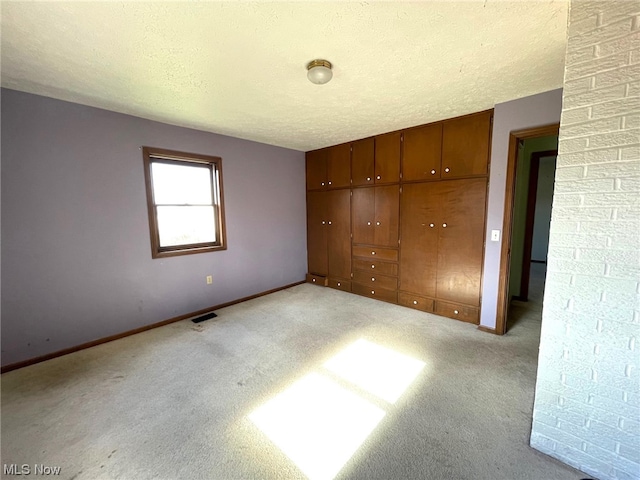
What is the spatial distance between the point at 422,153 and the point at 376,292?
2.05 meters

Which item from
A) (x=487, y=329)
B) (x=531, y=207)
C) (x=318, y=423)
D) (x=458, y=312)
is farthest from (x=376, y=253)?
(x=318, y=423)

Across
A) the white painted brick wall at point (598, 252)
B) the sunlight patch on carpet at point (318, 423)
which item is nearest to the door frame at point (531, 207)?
the white painted brick wall at point (598, 252)

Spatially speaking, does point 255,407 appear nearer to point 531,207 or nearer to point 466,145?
point 466,145

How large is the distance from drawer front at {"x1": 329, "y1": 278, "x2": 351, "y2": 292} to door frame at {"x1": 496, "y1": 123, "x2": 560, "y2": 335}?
81.3 inches

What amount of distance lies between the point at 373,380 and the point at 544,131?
272 cm

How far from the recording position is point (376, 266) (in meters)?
3.69

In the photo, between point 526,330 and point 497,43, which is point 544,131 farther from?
point 526,330

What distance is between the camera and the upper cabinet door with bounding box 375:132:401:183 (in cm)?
331

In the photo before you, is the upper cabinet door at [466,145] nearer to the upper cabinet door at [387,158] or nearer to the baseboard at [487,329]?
the upper cabinet door at [387,158]

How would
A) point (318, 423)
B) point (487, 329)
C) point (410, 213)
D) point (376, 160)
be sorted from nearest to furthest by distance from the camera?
point (318, 423)
point (487, 329)
point (410, 213)
point (376, 160)

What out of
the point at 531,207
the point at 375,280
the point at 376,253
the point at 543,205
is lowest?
the point at 375,280

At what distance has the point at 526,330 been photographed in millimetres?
2725

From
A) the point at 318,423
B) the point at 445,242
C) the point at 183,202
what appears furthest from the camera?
the point at 183,202

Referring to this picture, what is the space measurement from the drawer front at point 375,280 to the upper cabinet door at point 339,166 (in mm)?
1444
